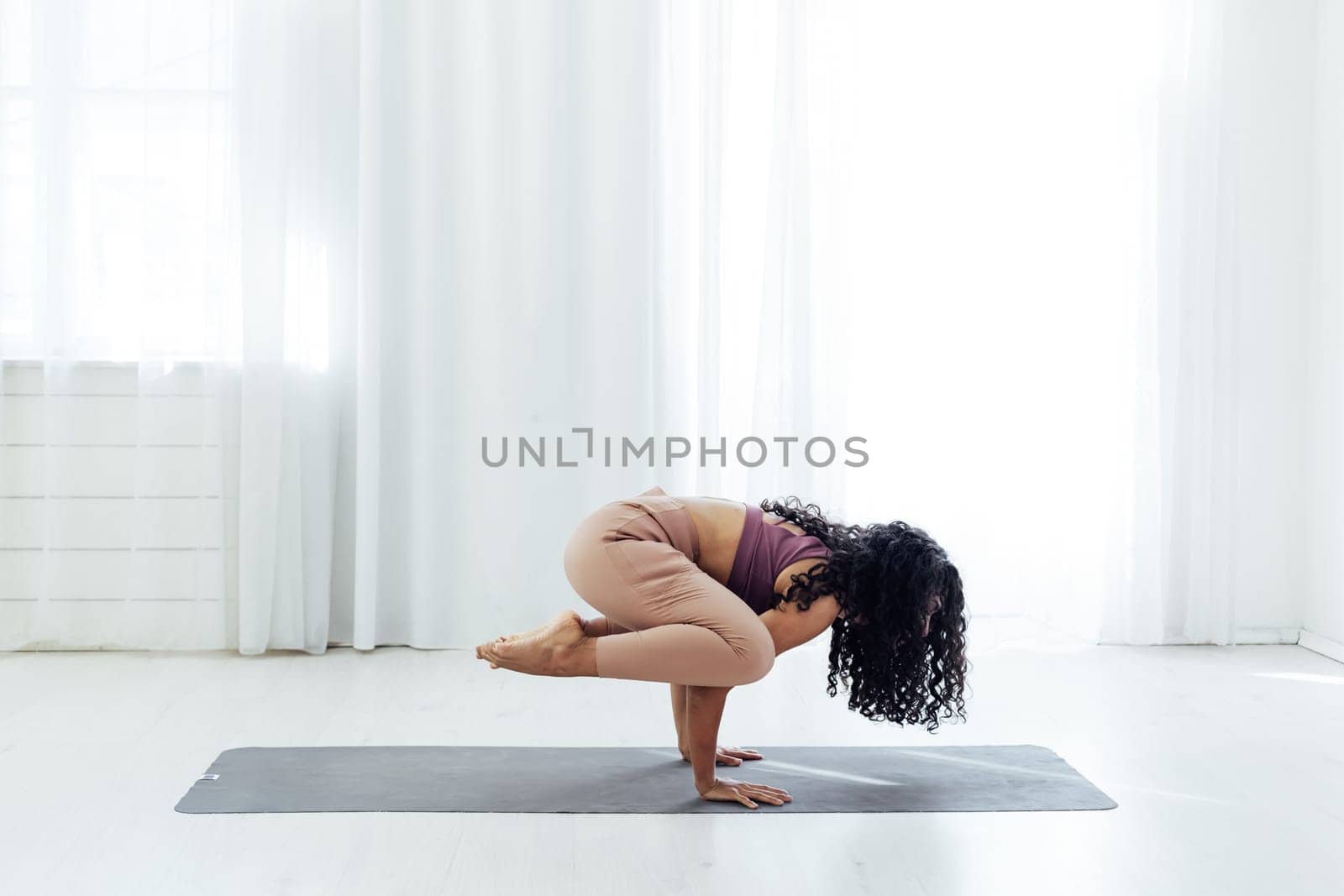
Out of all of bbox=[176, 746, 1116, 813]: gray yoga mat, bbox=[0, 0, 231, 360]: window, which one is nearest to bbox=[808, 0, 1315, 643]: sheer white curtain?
bbox=[176, 746, 1116, 813]: gray yoga mat

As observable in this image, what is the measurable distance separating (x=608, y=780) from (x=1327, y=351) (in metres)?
2.74

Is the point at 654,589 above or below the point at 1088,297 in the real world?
below

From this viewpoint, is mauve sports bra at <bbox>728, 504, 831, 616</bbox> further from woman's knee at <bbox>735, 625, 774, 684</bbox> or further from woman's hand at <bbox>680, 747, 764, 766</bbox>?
woman's hand at <bbox>680, 747, 764, 766</bbox>

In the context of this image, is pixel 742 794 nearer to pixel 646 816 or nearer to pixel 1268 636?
pixel 646 816

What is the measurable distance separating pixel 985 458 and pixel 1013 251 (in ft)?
2.29

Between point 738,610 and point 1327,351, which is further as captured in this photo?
point 1327,351

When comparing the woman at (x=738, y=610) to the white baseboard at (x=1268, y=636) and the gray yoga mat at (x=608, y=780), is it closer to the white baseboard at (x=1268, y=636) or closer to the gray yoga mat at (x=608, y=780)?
the gray yoga mat at (x=608, y=780)

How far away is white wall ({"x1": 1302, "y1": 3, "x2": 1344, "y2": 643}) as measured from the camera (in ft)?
11.1

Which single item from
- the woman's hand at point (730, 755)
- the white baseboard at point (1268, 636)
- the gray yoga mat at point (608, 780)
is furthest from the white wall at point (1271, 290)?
the woman's hand at point (730, 755)

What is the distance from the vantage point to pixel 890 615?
2.07 metres

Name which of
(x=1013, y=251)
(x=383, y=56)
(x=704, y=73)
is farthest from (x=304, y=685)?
(x=1013, y=251)

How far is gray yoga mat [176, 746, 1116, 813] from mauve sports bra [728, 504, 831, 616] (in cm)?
40

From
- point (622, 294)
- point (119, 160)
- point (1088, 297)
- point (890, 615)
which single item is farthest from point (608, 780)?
point (119, 160)

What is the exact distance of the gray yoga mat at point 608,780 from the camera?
207 centimetres
